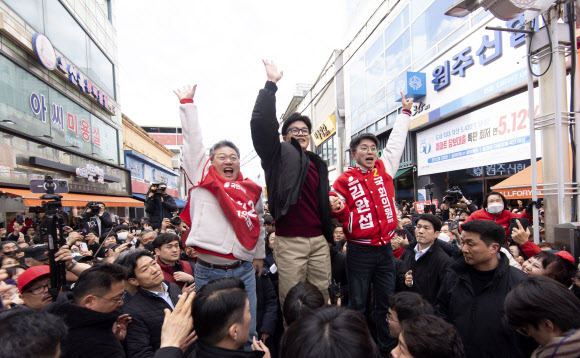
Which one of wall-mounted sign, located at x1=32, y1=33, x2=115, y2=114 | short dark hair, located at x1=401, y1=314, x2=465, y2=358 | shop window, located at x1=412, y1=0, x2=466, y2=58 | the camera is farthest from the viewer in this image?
shop window, located at x1=412, y1=0, x2=466, y2=58

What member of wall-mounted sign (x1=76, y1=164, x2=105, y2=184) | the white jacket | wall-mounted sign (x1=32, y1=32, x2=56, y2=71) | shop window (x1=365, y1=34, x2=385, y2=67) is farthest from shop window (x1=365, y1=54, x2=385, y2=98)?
the white jacket

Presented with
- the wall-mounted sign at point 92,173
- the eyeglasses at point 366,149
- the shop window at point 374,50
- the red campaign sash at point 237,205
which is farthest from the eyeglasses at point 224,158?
the shop window at point 374,50

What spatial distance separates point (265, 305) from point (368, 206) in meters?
1.30

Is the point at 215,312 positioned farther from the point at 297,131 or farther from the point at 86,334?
the point at 297,131

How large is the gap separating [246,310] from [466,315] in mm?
1510

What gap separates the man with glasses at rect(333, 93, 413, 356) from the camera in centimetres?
280

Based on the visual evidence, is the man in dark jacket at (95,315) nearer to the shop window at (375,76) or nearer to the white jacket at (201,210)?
the white jacket at (201,210)

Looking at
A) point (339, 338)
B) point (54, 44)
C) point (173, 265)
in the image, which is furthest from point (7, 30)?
point (339, 338)

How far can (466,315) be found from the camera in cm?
220

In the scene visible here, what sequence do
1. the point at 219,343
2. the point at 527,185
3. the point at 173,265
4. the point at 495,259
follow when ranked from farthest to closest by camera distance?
the point at 527,185 → the point at 173,265 → the point at 495,259 → the point at 219,343

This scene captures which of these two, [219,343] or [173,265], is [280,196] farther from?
[173,265]

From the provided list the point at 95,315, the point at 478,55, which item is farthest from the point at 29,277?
the point at 478,55

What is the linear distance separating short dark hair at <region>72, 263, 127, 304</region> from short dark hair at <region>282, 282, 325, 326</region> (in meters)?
1.11

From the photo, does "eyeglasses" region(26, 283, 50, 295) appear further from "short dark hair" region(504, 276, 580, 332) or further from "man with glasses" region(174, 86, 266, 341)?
"short dark hair" region(504, 276, 580, 332)
